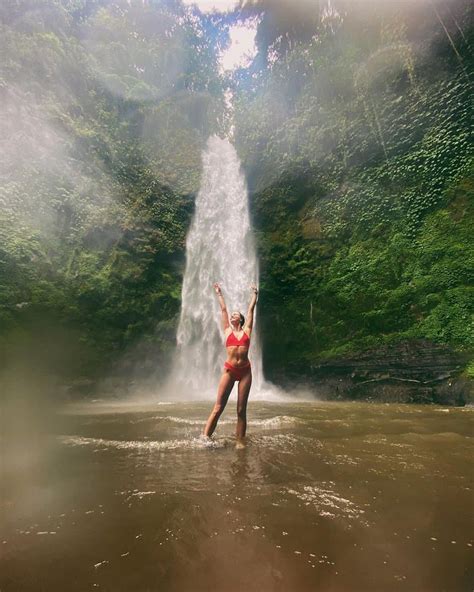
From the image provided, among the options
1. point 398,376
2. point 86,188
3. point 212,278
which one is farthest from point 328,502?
point 86,188

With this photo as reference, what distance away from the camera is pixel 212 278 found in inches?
583

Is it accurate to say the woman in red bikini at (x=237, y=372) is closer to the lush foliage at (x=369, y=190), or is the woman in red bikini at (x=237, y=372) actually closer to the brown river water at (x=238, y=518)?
the brown river water at (x=238, y=518)

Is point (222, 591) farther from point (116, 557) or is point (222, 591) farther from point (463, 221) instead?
point (463, 221)

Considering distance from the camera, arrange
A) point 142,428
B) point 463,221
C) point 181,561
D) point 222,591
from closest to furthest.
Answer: point 222,591, point 181,561, point 142,428, point 463,221

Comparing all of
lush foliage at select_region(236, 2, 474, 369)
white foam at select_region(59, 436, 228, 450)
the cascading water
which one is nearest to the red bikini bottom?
white foam at select_region(59, 436, 228, 450)

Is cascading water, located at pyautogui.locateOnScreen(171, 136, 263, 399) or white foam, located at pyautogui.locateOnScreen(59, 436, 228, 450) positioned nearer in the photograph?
white foam, located at pyautogui.locateOnScreen(59, 436, 228, 450)

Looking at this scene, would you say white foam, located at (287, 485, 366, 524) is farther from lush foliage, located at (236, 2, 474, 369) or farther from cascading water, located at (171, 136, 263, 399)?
cascading water, located at (171, 136, 263, 399)

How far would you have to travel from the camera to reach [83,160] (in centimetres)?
1470

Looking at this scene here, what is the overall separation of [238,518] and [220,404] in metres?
1.96

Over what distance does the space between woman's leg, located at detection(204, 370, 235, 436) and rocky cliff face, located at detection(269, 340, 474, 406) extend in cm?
803

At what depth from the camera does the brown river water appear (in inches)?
52.3

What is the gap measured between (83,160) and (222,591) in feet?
54.0

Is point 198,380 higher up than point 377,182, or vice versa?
point 377,182

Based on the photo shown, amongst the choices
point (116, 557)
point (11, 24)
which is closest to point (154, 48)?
point (11, 24)
